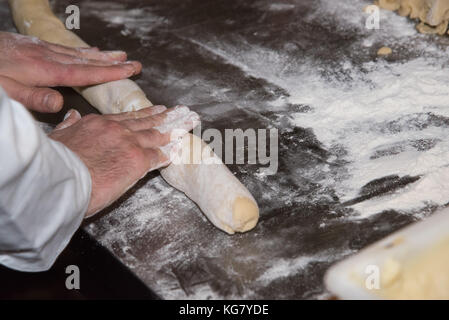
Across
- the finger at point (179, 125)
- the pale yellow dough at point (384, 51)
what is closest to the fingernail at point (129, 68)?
the finger at point (179, 125)

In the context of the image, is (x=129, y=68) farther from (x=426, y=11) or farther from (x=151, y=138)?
(x=426, y=11)

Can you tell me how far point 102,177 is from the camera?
1725 millimetres

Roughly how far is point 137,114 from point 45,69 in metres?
0.50

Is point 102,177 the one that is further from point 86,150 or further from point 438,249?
point 438,249

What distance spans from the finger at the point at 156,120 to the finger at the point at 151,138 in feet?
0.11

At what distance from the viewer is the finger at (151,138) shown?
1.86 meters

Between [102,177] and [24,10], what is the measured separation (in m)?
1.47

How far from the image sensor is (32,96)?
210 centimetres

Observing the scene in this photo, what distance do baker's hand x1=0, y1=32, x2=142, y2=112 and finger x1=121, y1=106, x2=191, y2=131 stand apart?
0.36 meters

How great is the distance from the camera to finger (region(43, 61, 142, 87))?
2248mm

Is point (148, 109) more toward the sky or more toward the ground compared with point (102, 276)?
more toward the sky

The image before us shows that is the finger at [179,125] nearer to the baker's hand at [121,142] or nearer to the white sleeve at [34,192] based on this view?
the baker's hand at [121,142]

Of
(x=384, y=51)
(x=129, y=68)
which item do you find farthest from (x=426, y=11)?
(x=129, y=68)

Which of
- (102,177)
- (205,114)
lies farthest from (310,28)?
(102,177)
